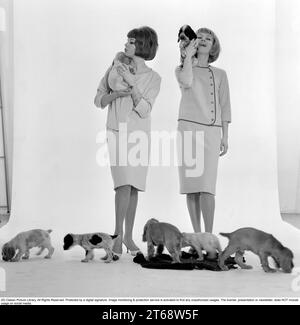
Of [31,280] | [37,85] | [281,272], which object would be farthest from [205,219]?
[37,85]

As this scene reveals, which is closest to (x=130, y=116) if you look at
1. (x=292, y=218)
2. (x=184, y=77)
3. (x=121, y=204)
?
(x=184, y=77)

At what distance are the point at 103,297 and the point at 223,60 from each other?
1.41 m

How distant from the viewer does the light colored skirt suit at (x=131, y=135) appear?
10.4 ft

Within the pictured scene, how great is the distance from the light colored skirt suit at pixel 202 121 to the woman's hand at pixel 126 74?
0.25 meters

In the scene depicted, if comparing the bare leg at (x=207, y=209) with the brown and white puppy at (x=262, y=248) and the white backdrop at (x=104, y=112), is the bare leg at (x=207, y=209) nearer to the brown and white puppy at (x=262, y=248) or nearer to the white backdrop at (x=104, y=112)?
the white backdrop at (x=104, y=112)

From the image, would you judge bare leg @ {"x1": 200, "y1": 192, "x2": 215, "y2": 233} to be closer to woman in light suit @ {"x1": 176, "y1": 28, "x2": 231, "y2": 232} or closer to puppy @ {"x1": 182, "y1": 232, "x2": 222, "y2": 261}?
woman in light suit @ {"x1": 176, "y1": 28, "x2": 231, "y2": 232}

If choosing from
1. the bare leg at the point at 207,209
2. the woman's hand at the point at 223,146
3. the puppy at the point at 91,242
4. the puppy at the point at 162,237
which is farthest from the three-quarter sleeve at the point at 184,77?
the puppy at the point at 91,242

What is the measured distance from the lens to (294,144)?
335 centimetres

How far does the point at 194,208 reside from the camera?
3242 mm

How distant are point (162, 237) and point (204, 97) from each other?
0.77 m

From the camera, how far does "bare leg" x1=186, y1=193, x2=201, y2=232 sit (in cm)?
322

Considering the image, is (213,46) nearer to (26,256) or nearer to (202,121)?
(202,121)

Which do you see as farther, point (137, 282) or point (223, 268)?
point (223, 268)
